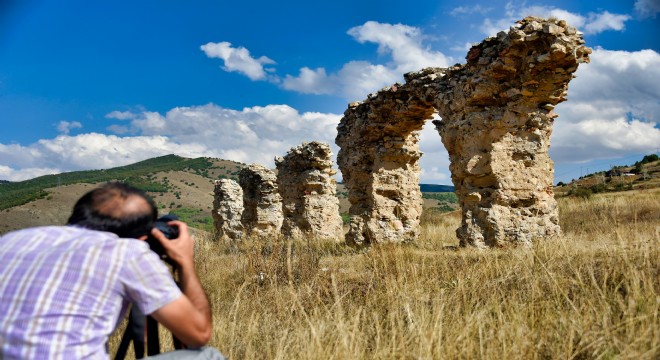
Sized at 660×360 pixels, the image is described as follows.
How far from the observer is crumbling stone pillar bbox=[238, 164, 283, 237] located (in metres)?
17.3

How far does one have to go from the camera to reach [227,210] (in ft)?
65.9

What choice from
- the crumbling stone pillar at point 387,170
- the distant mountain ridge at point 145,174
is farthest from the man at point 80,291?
the distant mountain ridge at point 145,174

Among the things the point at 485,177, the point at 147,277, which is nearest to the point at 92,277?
the point at 147,277

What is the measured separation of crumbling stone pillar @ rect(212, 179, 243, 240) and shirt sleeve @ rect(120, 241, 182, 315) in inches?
708

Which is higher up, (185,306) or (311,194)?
(311,194)

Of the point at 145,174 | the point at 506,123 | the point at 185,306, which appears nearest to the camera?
the point at 185,306

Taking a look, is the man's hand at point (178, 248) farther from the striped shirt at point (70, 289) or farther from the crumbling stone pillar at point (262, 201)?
the crumbling stone pillar at point (262, 201)

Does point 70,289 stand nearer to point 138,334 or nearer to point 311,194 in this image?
point 138,334

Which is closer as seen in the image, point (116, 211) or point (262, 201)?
point (116, 211)

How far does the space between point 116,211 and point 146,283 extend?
Answer: 42cm

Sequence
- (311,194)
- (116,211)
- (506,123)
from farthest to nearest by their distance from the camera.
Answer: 1. (311,194)
2. (506,123)
3. (116,211)

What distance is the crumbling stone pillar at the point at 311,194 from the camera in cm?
1459

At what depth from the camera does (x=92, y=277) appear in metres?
1.67

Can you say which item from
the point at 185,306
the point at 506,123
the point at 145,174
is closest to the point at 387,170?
the point at 506,123
